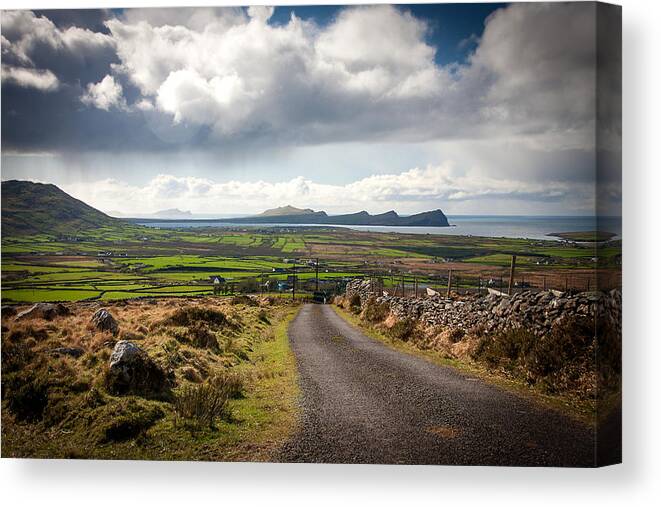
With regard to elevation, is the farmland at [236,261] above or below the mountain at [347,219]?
below

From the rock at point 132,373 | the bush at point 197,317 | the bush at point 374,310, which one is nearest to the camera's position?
the rock at point 132,373

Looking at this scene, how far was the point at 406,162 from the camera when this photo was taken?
26.3ft

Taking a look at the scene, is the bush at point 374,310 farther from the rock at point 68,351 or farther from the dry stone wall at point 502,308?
the rock at point 68,351

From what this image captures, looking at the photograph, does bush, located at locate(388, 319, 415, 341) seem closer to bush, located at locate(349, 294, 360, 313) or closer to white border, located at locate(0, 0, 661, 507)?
bush, located at locate(349, 294, 360, 313)

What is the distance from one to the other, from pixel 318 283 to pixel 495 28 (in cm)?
473

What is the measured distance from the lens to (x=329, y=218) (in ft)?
27.3

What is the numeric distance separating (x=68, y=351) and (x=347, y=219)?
4.88 m

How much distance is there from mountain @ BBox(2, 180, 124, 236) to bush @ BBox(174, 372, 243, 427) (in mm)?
3161

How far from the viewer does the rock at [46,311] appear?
26.3 ft

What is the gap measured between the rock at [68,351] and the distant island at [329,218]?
2.97 m

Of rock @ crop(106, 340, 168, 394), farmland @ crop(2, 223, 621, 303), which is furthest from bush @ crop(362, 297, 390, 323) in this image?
rock @ crop(106, 340, 168, 394)

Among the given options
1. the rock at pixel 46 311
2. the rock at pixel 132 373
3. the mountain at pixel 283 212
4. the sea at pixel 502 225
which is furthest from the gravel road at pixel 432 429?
the rock at pixel 46 311

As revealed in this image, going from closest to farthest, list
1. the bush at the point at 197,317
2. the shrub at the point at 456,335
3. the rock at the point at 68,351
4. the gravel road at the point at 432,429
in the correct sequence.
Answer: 1. the gravel road at the point at 432,429
2. the rock at the point at 68,351
3. the bush at the point at 197,317
4. the shrub at the point at 456,335

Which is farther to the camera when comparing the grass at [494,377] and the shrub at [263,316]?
the shrub at [263,316]
